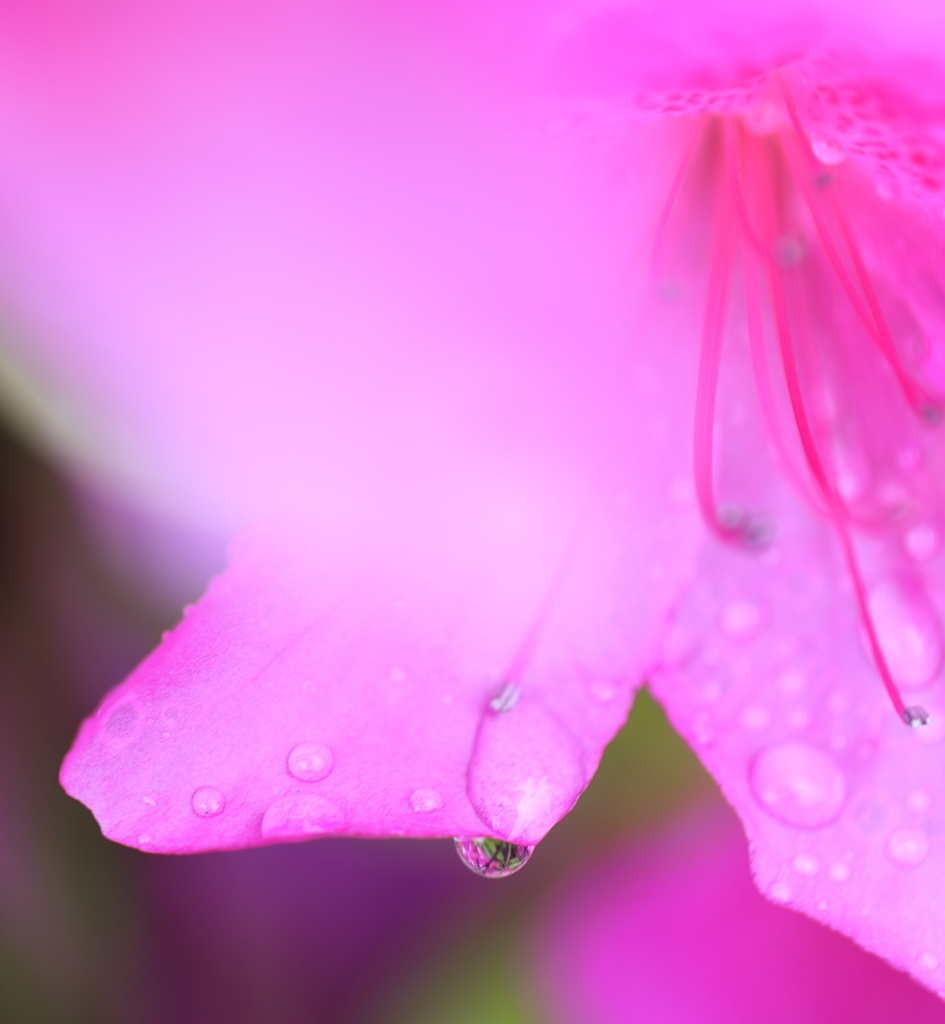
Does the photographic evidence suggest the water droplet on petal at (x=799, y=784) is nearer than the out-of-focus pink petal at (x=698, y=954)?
Yes

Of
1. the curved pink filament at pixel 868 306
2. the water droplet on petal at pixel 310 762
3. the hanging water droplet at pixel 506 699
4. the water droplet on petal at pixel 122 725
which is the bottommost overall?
the hanging water droplet at pixel 506 699

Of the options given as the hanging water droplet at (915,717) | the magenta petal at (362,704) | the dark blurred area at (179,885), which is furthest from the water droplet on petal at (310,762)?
the hanging water droplet at (915,717)

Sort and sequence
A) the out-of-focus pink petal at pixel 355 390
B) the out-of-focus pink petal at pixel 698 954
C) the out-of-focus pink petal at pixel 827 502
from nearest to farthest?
the out-of-focus pink petal at pixel 355 390 → the out-of-focus pink petal at pixel 827 502 → the out-of-focus pink petal at pixel 698 954

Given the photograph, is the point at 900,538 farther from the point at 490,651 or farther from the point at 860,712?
the point at 490,651

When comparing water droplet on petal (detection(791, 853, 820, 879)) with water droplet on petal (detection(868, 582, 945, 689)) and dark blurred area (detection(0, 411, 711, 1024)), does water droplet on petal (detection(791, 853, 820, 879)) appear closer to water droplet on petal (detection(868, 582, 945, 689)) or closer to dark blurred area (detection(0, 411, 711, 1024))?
water droplet on petal (detection(868, 582, 945, 689))

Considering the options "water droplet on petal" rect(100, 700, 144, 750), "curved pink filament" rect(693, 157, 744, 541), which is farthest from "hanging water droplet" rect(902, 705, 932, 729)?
"water droplet on petal" rect(100, 700, 144, 750)

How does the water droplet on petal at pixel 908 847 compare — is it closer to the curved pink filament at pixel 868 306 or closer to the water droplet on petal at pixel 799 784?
the water droplet on petal at pixel 799 784
